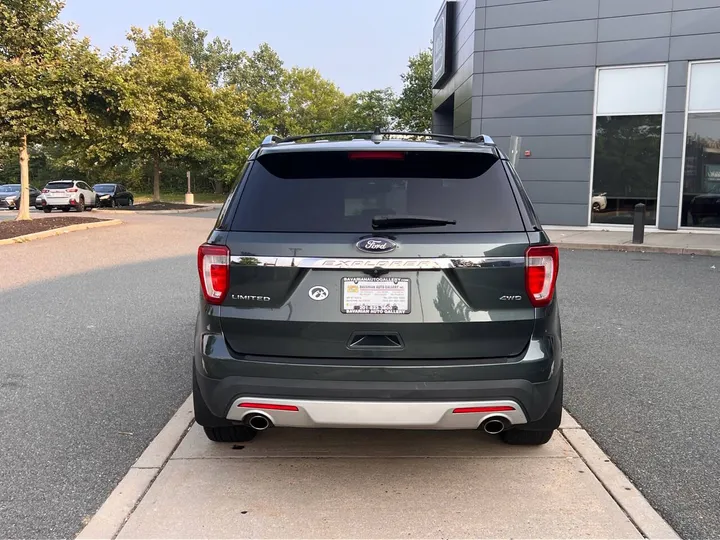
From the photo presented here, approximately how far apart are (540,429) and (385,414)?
3.53 ft

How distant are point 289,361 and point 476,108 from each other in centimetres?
1979

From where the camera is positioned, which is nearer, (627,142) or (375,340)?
(375,340)

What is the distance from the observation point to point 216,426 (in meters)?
3.40

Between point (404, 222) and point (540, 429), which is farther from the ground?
point (404, 222)

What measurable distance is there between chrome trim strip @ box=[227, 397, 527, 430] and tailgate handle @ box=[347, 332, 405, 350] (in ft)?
0.85

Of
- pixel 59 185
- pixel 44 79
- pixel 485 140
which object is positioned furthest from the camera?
pixel 59 185

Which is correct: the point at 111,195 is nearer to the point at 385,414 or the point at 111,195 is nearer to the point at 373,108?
the point at 373,108

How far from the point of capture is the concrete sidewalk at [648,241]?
14453 mm

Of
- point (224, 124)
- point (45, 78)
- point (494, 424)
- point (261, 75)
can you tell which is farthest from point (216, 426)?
point (261, 75)

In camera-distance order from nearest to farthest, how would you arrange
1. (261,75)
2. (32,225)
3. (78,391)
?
(78,391) → (32,225) → (261,75)

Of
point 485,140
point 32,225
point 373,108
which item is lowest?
point 32,225

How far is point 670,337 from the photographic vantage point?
6410mm

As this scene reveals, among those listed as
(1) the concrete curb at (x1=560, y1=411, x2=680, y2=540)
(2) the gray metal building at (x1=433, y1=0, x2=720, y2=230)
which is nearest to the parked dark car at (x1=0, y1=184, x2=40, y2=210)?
(2) the gray metal building at (x1=433, y1=0, x2=720, y2=230)

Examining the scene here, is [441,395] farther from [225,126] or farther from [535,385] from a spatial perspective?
[225,126]
